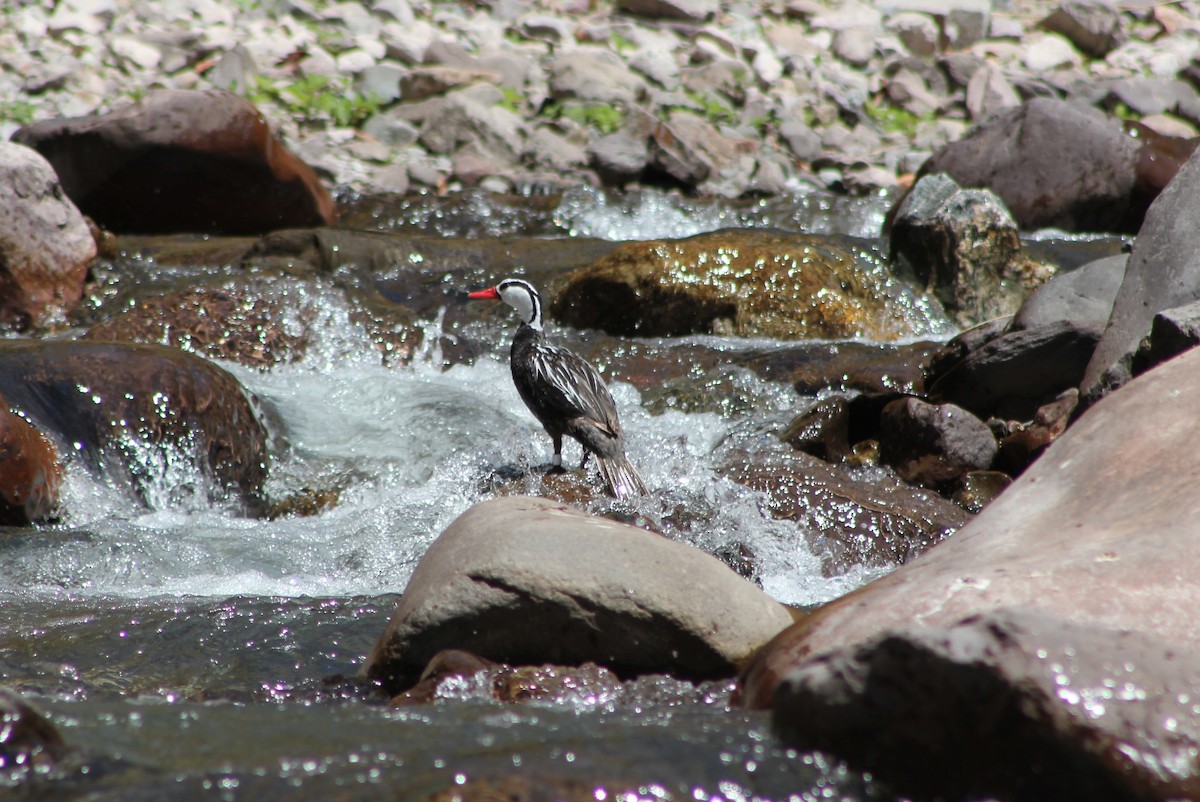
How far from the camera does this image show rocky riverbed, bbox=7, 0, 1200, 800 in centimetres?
256

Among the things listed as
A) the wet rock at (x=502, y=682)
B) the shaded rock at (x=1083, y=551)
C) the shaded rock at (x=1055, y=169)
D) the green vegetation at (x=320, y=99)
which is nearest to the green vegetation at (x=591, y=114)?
the green vegetation at (x=320, y=99)

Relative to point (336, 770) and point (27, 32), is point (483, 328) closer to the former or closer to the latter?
point (336, 770)

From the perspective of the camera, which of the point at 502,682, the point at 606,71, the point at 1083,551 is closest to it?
the point at 1083,551

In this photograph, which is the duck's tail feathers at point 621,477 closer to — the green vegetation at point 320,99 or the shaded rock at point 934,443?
the shaded rock at point 934,443

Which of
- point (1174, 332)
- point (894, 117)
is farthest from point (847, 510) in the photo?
point (894, 117)

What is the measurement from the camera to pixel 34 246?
923 cm

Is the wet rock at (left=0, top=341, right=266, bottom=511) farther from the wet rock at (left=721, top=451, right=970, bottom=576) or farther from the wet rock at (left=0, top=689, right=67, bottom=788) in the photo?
the wet rock at (left=0, top=689, right=67, bottom=788)

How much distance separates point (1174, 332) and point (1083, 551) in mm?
2690

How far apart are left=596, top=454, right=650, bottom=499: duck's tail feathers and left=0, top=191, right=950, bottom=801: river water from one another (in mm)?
127

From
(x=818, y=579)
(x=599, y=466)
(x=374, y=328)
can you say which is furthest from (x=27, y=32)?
(x=818, y=579)

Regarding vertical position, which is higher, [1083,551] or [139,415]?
[1083,551]

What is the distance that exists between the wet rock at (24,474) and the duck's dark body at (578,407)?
2.41 meters

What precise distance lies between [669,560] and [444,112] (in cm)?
1129

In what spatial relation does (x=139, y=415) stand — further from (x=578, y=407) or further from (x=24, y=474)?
(x=578, y=407)
